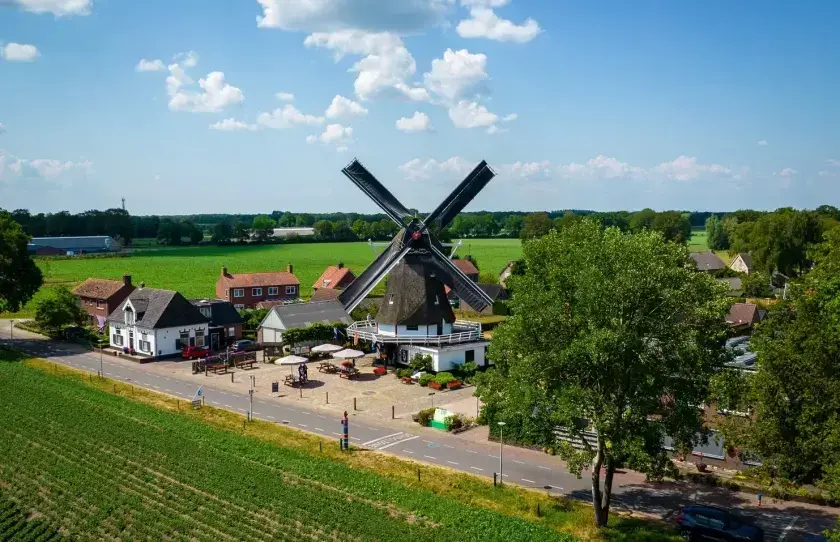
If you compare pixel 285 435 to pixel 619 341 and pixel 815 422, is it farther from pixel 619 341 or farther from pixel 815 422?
pixel 815 422

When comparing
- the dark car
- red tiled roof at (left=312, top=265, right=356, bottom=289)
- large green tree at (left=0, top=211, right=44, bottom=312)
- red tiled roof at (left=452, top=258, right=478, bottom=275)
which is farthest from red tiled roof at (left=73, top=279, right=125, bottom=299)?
the dark car

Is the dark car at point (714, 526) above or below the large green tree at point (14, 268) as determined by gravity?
below

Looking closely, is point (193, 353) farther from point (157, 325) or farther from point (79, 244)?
point (79, 244)

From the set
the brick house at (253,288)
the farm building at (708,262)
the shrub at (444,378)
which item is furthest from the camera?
the farm building at (708,262)

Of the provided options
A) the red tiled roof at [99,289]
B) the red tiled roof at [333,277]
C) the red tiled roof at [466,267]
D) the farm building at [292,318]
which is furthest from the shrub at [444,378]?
the red tiled roof at [466,267]

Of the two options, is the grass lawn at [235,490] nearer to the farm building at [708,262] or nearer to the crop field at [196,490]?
the crop field at [196,490]

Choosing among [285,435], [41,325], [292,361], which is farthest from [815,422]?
[41,325]

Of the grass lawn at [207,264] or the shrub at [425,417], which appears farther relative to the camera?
the grass lawn at [207,264]
